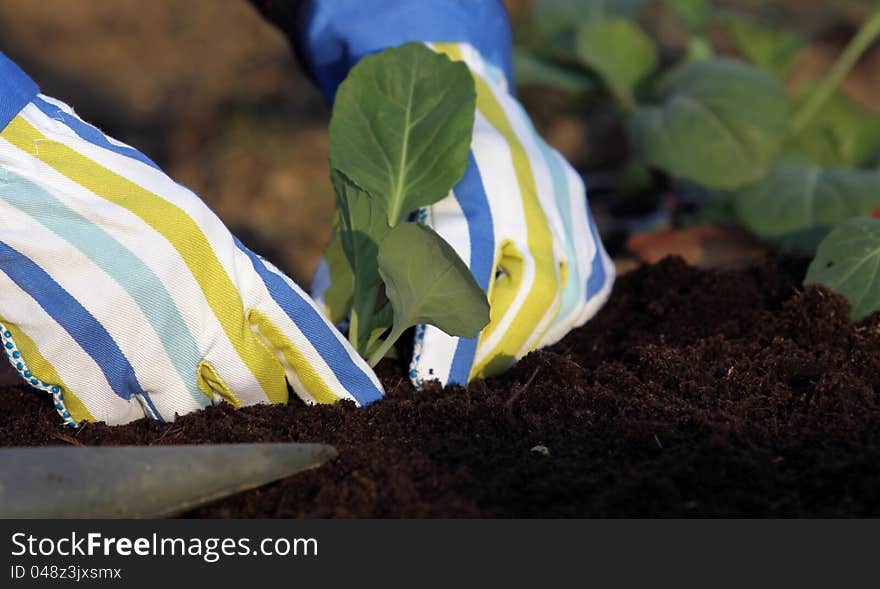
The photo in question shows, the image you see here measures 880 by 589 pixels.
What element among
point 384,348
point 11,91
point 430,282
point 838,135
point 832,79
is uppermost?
point 11,91

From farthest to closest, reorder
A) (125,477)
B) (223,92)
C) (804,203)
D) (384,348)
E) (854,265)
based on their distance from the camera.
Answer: (223,92), (804,203), (854,265), (384,348), (125,477)

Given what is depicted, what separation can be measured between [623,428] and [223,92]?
262 centimetres

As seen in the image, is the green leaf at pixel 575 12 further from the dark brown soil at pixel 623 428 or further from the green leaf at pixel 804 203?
the dark brown soil at pixel 623 428

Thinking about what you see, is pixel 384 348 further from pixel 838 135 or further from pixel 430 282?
pixel 838 135

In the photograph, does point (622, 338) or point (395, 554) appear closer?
point (395, 554)

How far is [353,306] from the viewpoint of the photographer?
1.16 metres

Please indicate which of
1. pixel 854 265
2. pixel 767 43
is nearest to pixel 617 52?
pixel 767 43

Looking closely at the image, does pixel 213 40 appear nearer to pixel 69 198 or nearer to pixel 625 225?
pixel 625 225

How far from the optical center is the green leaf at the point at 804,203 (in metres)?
1.67

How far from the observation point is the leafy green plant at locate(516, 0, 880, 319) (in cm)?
168

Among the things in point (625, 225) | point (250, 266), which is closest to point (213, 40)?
point (625, 225)

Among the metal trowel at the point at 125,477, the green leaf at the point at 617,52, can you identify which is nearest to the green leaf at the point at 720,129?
the green leaf at the point at 617,52

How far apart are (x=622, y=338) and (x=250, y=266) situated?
49cm

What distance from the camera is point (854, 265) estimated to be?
126 centimetres
